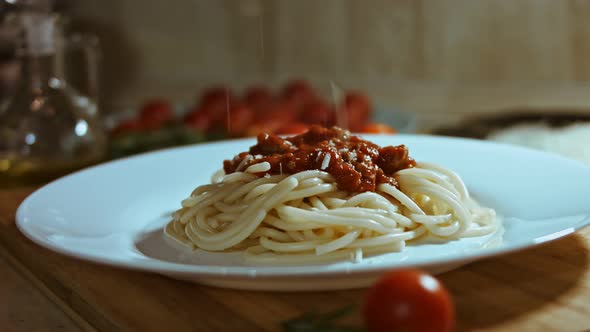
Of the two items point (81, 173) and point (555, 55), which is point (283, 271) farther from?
point (555, 55)

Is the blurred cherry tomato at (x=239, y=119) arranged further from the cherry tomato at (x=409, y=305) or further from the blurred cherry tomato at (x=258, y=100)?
the cherry tomato at (x=409, y=305)

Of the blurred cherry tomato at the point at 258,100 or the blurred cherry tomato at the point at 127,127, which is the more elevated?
the blurred cherry tomato at the point at 258,100

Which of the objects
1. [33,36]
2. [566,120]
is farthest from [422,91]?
[33,36]

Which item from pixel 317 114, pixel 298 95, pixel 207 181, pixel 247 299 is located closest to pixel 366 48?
pixel 298 95

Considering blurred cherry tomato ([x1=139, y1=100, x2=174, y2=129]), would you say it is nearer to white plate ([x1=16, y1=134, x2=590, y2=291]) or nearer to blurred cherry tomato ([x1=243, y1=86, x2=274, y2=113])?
blurred cherry tomato ([x1=243, y1=86, x2=274, y2=113])

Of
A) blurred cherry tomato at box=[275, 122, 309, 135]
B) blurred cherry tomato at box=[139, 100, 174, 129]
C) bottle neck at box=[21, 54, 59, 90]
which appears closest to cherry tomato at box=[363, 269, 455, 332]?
bottle neck at box=[21, 54, 59, 90]

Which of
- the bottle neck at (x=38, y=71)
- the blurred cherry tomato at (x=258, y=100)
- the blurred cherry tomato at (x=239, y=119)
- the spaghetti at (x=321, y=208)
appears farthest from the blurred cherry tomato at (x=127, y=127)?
the spaghetti at (x=321, y=208)

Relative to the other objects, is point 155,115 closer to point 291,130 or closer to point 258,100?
point 258,100
